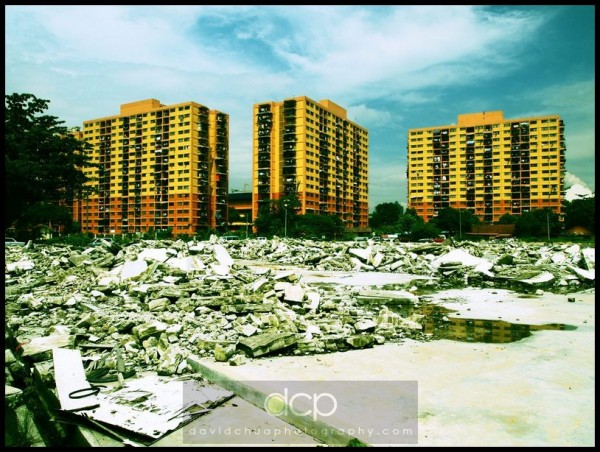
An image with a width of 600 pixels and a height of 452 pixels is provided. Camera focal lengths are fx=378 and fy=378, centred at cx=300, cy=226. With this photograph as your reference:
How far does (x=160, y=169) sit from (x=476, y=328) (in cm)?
8066

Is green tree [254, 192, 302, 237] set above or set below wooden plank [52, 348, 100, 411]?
above

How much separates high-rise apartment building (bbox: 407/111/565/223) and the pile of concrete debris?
7386 cm

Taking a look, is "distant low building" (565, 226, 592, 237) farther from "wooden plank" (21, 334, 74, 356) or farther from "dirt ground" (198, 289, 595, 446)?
"wooden plank" (21, 334, 74, 356)

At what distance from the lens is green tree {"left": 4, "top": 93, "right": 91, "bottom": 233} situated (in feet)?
75.2

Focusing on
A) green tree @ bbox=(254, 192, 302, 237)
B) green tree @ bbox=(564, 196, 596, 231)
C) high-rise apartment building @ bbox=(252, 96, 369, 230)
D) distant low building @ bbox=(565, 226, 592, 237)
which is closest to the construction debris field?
green tree @ bbox=(254, 192, 302, 237)

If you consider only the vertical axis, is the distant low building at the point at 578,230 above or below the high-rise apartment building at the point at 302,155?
below

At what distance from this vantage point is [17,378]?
161 inches

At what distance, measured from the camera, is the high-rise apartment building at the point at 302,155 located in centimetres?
6975

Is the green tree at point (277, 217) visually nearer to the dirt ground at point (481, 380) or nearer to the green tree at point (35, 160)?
the green tree at point (35, 160)

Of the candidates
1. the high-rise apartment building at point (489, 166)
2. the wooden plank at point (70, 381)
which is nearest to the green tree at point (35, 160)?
the wooden plank at point (70, 381)

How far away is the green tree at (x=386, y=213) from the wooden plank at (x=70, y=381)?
84.7 meters

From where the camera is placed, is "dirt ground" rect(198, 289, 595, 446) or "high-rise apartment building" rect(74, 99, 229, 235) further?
"high-rise apartment building" rect(74, 99, 229, 235)

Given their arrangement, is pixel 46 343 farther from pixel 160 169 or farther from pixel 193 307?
pixel 160 169

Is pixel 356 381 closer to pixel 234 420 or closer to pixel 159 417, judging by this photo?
pixel 234 420
